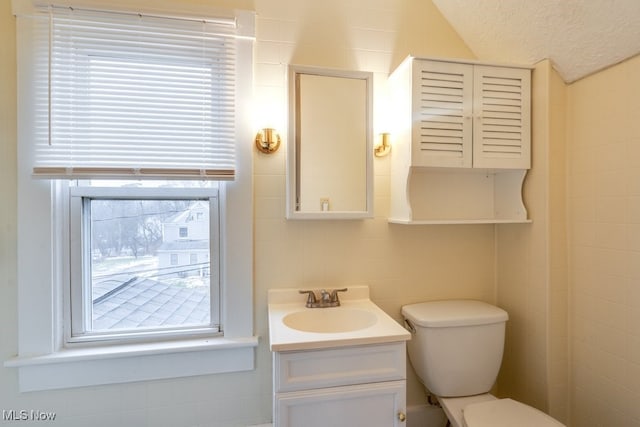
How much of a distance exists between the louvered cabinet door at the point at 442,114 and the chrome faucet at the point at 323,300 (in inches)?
28.8

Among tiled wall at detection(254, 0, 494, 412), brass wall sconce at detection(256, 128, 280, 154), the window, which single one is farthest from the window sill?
brass wall sconce at detection(256, 128, 280, 154)

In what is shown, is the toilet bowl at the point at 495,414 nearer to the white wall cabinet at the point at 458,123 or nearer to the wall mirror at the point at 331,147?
the white wall cabinet at the point at 458,123

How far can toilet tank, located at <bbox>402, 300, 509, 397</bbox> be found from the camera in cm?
140

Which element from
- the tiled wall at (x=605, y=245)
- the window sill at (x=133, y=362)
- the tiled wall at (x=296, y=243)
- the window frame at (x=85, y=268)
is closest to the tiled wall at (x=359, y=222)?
the tiled wall at (x=296, y=243)

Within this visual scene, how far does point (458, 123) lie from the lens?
140cm

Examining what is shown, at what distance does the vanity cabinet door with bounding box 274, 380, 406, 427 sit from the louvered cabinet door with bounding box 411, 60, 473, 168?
949 millimetres

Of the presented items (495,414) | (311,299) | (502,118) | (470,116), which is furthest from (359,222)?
(495,414)

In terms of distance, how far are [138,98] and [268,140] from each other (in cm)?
58

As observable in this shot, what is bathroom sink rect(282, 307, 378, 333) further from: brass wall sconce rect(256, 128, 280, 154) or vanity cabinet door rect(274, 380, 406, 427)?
brass wall sconce rect(256, 128, 280, 154)

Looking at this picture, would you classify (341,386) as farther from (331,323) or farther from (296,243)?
(296,243)

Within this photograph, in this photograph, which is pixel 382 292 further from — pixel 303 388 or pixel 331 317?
pixel 303 388

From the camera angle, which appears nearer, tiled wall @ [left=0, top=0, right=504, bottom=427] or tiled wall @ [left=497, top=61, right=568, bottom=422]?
tiled wall @ [left=0, top=0, right=504, bottom=427]

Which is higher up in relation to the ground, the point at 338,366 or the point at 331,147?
the point at 331,147

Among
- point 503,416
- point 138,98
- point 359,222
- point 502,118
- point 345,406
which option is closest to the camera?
point 345,406
